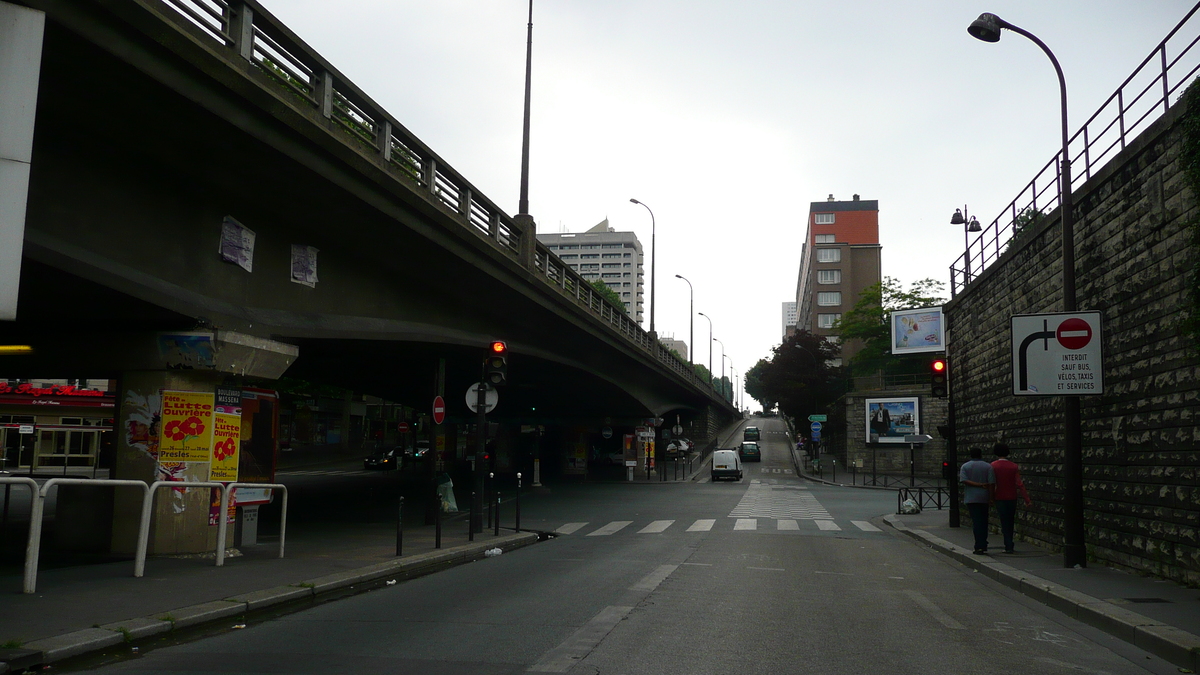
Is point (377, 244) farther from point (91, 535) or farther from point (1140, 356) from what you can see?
point (1140, 356)

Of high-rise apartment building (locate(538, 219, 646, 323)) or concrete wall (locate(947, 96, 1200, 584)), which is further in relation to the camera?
high-rise apartment building (locate(538, 219, 646, 323))

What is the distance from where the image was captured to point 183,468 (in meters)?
12.2

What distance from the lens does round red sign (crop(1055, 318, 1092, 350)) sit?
11828 mm

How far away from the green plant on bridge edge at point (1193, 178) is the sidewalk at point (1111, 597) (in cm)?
286

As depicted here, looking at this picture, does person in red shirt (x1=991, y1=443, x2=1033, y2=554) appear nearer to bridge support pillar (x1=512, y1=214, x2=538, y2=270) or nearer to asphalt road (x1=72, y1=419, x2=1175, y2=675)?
asphalt road (x1=72, y1=419, x2=1175, y2=675)

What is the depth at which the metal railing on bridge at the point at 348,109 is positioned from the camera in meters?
10.9

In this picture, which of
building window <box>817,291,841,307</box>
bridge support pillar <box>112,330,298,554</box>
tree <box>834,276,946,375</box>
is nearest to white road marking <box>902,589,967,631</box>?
bridge support pillar <box>112,330,298,554</box>

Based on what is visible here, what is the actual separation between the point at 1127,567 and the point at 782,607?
18.3 feet

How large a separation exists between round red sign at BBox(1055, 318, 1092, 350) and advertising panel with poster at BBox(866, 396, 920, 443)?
4086cm

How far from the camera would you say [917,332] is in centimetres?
4844

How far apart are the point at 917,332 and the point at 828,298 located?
55.4 m

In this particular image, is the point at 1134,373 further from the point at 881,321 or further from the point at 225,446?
the point at 881,321

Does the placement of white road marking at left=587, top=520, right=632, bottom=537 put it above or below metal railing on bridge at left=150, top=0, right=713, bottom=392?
below

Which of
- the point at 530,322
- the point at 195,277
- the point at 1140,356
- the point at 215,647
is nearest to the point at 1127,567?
the point at 1140,356
